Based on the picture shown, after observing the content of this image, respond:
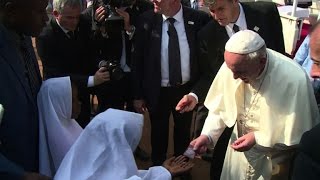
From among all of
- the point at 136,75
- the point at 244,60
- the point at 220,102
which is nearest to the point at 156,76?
the point at 136,75

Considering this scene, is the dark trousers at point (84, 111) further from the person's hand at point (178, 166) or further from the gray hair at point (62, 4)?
the person's hand at point (178, 166)

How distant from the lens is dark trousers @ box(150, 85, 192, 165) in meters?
4.26

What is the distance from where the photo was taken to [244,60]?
283cm

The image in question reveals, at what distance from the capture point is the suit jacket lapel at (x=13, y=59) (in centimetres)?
247

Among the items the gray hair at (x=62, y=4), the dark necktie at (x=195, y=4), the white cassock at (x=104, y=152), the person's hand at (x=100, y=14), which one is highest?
the gray hair at (x=62, y=4)

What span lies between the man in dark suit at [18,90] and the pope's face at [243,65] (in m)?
1.23

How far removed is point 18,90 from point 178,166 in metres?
1.17

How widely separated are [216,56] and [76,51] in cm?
133

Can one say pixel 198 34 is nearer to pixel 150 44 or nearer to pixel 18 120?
pixel 150 44

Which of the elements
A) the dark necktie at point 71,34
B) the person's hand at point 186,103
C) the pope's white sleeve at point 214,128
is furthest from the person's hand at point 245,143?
A: the dark necktie at point 71,34

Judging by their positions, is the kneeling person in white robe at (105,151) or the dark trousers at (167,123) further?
the dark trousers at (167,123)

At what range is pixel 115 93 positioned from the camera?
4.56 metres

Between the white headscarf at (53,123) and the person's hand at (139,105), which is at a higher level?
the white headscarf at (53,123)

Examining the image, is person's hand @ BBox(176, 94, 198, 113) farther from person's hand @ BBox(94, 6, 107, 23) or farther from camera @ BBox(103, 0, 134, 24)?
person's hand @ BBox(94, 6, 107, 23)
